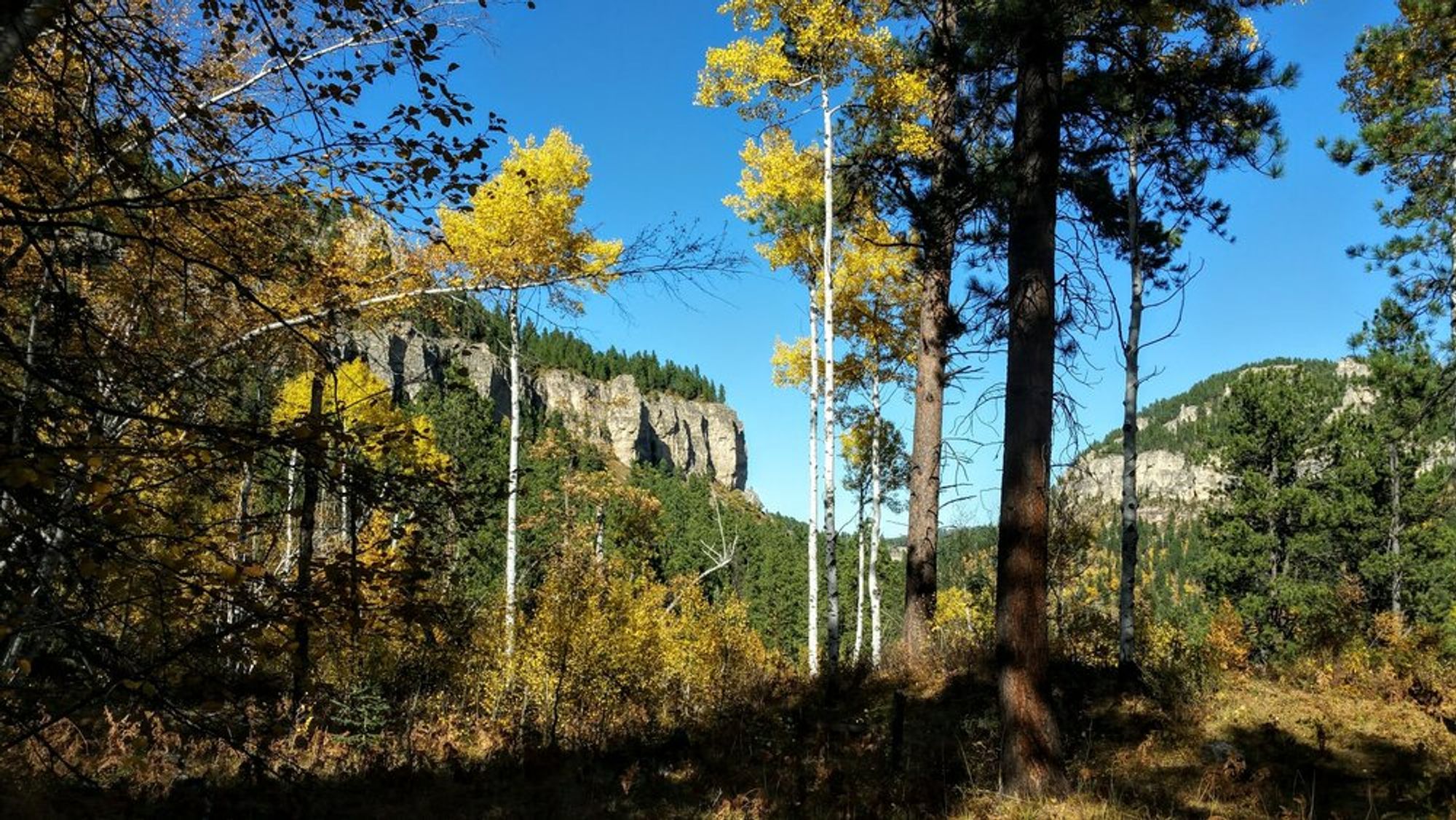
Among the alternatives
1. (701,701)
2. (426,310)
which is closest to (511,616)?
(701,701)

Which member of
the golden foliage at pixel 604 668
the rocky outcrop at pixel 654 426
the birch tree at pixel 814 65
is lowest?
the golden foliage at pixel 604 668

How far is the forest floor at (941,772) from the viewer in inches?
191

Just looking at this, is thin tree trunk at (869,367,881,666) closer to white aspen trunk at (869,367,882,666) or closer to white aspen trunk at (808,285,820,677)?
white aspen trunk at (869,367,882,666)

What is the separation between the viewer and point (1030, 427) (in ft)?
17.6

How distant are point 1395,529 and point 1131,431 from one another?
74.3ft

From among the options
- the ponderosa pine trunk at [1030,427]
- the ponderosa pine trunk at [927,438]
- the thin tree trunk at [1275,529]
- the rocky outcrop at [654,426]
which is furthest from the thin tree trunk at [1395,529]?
the rocky outcrop at [654,426]

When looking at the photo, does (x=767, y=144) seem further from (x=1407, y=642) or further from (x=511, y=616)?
(x=1407, y=642)

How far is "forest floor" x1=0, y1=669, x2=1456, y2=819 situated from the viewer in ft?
15.9

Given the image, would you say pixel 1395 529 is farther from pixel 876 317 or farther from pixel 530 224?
pixel 530 224

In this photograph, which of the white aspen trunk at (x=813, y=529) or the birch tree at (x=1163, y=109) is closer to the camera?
the birch tree at (x=1163, y=109)

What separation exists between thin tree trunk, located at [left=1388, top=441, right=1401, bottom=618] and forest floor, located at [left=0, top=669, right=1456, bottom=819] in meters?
21.4

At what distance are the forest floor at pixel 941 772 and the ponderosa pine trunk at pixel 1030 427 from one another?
1.32ft

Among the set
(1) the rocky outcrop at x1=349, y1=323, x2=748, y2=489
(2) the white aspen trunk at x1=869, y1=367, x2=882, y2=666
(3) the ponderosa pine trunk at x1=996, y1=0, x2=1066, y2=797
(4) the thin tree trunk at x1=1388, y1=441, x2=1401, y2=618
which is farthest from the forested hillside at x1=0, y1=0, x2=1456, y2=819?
(1) the rocky outcrop at x1=349, y1=323, x2=748, y2=489

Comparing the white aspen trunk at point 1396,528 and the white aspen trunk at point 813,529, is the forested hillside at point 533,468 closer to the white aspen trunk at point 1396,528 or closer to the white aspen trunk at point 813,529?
the white aspen trunk at point 813,529
